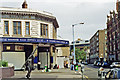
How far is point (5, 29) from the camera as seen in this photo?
44219 millimetres

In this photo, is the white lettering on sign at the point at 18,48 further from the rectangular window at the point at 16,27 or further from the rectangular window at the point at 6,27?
the rectangular window at the point at 6,27

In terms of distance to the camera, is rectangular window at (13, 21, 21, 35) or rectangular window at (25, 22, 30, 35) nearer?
rectangular window at (13, 21, 21, 35)

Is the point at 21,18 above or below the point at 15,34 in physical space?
above

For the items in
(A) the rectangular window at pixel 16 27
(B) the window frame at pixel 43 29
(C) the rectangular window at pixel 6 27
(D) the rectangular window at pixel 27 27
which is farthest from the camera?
(B) the window frame at pixel 43 29

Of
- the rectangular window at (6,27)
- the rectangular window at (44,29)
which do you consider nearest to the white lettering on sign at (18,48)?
the rectangular window at (6,27)

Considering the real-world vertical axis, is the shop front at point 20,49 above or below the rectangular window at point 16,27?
below

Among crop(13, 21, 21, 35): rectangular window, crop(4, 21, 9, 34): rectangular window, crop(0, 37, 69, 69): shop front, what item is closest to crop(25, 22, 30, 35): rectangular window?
crop(13, 21, 21, 35): rectangular window

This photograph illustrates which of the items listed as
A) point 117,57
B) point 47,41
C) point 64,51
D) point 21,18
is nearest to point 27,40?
point 47,41

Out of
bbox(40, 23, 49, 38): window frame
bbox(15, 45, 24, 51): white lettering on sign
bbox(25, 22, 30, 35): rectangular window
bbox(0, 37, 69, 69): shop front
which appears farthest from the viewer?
bbox(40, 23, 49, 38): window frame

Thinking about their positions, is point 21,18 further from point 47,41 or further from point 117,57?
point 117,57

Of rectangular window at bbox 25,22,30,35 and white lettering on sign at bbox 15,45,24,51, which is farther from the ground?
rectangular window at bbox 25,22,30,35

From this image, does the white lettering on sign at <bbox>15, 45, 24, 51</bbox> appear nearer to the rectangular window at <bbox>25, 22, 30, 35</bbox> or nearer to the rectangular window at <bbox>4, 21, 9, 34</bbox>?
the rectangular window at <bbox>25, 22, 30, 35</bbox>

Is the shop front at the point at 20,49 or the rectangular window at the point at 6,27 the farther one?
the rectangular window at the point at 6,27

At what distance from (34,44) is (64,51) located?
38718 millimetres
